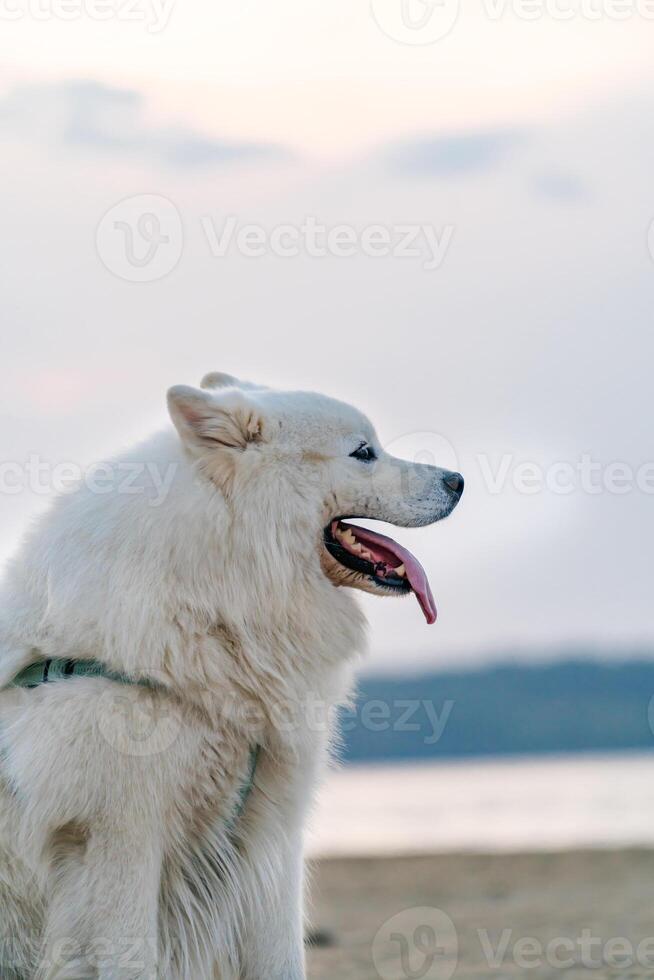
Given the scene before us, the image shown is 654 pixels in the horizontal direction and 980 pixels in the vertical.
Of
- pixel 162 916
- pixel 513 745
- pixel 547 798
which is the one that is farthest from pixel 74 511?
pixel 513 745

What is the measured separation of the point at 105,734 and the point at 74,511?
0.92m

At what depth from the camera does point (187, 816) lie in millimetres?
4914

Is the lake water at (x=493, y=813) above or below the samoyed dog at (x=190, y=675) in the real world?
below

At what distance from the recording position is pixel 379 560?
547 centimetres

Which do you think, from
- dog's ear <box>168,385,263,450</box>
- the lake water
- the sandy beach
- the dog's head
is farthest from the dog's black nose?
the lake water

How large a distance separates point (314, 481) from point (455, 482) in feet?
2.17

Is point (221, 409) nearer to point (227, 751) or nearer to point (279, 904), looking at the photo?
point (227, 751)

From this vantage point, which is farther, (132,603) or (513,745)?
(513,745)

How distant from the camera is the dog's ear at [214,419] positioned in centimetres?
509

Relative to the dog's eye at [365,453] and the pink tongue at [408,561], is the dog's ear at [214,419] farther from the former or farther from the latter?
the pink tongue at [408,561]

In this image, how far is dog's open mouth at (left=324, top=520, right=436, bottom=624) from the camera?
544 centimetres

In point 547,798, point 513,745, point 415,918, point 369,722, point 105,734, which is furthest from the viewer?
point 513,745

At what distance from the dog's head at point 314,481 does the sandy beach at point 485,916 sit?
2.75 metres

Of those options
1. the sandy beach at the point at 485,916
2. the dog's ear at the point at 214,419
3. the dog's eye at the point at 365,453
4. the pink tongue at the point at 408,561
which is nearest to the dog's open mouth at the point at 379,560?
the pink tongue at the point at 408,561
